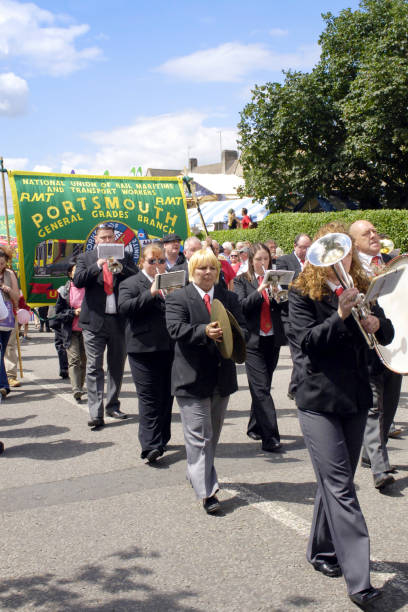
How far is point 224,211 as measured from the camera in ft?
108

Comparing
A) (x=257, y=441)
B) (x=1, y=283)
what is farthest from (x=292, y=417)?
(x=1, y=283)

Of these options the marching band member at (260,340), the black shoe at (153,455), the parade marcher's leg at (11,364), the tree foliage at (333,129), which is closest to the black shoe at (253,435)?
the marching band member at (260,340)

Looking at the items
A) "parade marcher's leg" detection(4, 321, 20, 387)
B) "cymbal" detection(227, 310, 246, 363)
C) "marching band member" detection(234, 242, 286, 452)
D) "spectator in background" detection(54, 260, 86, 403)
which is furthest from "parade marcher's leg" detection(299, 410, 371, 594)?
"parade marcher's leg" detection(4, 321, 20, 387)

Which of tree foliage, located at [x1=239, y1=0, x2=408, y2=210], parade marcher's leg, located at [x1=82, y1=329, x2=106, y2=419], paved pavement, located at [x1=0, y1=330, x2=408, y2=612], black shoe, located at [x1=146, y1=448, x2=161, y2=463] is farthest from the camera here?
tree foliage, located at [x1=239, y1=0, x2=408, y2=210]

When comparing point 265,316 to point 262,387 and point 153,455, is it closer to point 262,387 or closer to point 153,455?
point 262,387

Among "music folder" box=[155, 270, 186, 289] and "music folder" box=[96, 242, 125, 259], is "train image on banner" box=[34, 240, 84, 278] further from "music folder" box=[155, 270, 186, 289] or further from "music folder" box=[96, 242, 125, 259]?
"music folder" box=[155, 270, 186, 289]

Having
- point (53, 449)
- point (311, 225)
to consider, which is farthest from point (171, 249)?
point (311, 225)

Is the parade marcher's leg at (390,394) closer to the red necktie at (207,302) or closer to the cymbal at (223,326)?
the cymbal at (223,326)

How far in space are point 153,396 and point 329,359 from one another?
2.65 meters

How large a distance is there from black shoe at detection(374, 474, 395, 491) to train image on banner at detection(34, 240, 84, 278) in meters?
7.29

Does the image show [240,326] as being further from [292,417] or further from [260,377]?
[292,417]

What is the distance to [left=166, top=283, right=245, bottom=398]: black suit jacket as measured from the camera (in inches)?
181

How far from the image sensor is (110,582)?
3.52 m

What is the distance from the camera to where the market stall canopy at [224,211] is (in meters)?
32.1
